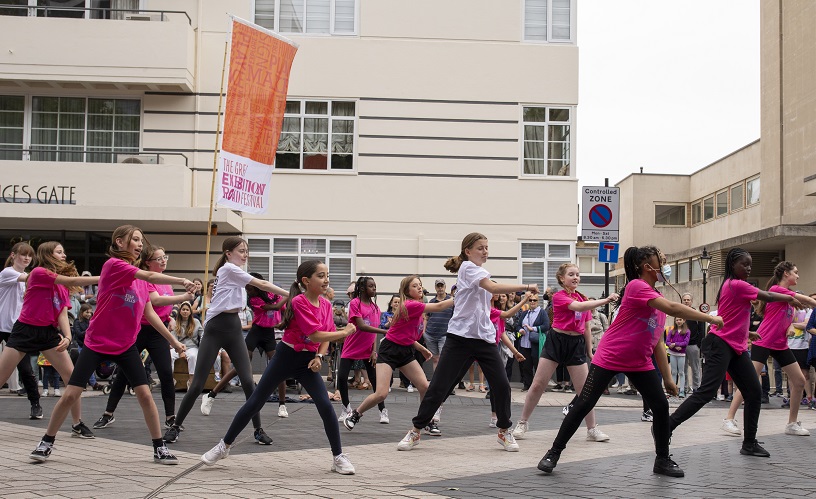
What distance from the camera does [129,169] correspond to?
2291 centimetres

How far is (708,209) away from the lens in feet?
218

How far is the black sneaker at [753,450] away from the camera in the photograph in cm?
1003

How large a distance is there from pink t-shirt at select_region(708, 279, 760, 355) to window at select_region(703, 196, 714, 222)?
57448 mm

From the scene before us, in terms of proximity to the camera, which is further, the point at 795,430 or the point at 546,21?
the point at 546,21

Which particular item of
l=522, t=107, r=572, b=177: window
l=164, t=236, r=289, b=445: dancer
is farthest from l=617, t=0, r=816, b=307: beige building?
l=164, t=236, r=289, b=445: dancer

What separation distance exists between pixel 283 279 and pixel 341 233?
1719 millimetres

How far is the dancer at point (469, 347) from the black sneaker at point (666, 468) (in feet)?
6.26

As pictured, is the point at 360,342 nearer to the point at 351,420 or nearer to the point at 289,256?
the point at 351,420

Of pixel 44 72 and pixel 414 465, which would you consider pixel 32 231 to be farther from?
pixel 414 465

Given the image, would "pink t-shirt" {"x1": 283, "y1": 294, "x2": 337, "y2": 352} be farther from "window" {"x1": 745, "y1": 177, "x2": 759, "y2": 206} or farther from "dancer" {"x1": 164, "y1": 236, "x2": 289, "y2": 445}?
"window" {"x1": 745, "y1": 177, "x2": 759, "y2": 206}

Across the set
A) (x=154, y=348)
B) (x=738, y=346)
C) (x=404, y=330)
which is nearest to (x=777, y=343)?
(x=738, y=346)

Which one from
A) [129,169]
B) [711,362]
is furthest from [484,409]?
[129,169]

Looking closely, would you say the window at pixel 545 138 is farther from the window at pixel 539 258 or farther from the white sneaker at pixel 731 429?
the white sneaker at pixel 731 429

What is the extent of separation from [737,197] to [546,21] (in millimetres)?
39192
